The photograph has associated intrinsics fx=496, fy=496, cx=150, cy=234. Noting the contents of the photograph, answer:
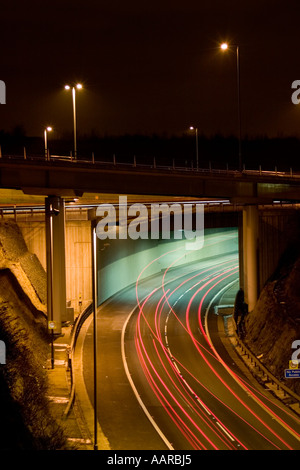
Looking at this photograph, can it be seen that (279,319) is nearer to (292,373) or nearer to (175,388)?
(175,388)

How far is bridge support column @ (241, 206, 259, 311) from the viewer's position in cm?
3662

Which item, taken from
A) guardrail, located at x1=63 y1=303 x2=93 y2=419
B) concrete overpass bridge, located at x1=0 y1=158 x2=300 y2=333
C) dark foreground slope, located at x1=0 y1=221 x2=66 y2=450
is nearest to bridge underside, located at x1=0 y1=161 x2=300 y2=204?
concrete overpass bridge, located at x1=0 y1=158 x2=300 y2=333

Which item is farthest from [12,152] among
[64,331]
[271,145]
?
[271,145]

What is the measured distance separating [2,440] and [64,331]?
2085 centimetres

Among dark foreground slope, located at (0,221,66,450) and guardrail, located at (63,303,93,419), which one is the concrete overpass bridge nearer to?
guardrail, located at (63,303,93,419)

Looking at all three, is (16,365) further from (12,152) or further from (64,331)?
(12,152)

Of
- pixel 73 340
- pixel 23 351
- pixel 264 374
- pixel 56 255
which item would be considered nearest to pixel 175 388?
pixel 264 374

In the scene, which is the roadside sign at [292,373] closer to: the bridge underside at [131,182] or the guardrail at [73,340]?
the guardrail at [73,340]

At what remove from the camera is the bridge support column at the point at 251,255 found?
120 feet

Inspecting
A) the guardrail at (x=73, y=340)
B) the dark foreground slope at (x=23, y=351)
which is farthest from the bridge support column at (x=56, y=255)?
the dark foreground slope at (x=23, y=351)

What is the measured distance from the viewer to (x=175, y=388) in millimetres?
22328

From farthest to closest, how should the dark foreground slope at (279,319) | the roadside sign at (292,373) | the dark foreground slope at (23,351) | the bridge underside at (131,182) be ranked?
the bridge underside at (131,182)
the dark foreground slope at (279,319)
the roadside sign at (292,373)
the dark foreground slope at (23,351)

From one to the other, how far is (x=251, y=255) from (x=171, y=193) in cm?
878
